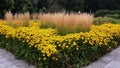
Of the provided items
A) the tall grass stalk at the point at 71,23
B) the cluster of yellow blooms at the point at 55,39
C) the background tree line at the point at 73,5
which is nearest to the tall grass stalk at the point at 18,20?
the cluster of yellow blooms at the point at 55,39

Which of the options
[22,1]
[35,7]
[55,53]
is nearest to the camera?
[55,53]

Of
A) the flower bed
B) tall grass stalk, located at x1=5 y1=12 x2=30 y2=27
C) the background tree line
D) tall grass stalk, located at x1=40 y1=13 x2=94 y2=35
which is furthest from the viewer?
the background tree line

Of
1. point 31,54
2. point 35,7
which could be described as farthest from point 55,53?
point 35,7

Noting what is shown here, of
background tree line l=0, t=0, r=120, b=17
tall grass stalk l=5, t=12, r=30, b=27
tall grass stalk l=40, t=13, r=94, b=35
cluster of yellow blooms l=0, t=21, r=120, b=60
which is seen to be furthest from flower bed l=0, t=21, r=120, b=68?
background tree line l=0, t=0, r=120, b=17

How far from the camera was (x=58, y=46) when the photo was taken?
434 cm

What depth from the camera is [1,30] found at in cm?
607

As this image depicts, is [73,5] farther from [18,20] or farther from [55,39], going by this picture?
[55,39]

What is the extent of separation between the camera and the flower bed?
4.15 meters

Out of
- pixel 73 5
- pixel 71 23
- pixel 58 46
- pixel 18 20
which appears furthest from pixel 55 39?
pixel 73 5

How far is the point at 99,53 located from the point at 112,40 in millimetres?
767

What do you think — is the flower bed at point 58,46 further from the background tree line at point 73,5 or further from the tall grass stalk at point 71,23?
the background tree line at point 73,5

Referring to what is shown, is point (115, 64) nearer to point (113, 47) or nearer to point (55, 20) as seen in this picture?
point (113, 47)

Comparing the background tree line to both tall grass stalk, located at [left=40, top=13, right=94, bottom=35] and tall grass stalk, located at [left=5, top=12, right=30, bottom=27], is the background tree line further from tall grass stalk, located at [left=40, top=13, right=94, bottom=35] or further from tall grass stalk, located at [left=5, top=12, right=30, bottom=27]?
tall grass stalk, located at [left=40, top=13, right=94, bottom=35]

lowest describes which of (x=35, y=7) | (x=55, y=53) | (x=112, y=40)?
(x=35, y=7)
